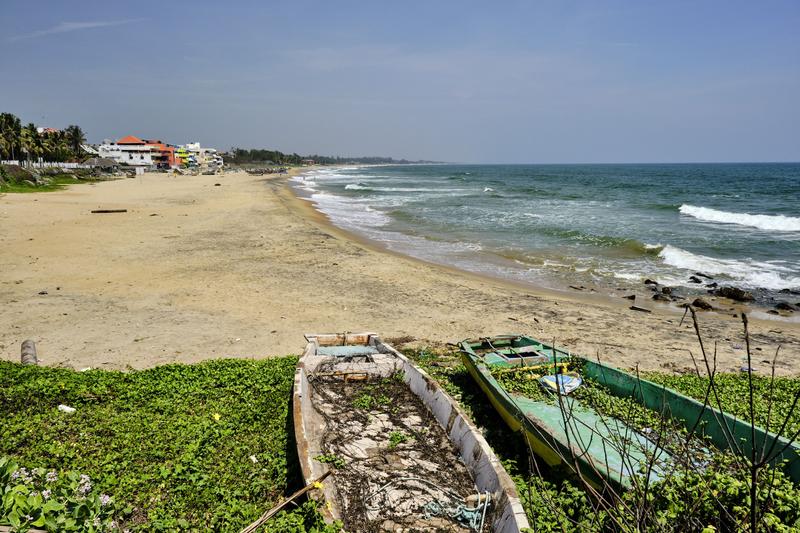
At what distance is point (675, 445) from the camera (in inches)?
260

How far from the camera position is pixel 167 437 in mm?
6734

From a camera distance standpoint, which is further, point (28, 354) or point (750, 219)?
point (750, 219)

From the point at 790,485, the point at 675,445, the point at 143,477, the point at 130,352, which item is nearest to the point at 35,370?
the point at 130,352

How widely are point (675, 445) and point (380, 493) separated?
3.88 meters

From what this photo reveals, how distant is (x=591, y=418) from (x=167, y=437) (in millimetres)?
5940

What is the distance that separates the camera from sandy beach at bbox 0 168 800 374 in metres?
10.9

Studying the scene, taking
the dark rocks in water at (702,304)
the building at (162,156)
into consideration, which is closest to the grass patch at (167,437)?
the dark rocks in water at (702,304)

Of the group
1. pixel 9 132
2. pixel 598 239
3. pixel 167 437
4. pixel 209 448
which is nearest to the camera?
pixel 209 448

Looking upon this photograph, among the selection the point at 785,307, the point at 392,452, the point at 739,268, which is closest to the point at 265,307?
the point at 392,452

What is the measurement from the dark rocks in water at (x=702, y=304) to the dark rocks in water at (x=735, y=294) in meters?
1.26

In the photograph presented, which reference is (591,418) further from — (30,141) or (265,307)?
(30,141)

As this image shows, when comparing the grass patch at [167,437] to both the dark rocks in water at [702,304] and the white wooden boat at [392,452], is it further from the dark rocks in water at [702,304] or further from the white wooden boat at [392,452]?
the dark rocks in water at [702,304]

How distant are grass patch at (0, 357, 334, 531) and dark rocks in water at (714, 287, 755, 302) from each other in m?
14.4

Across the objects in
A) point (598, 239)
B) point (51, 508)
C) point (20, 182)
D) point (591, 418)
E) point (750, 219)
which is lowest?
point (591, 418)
